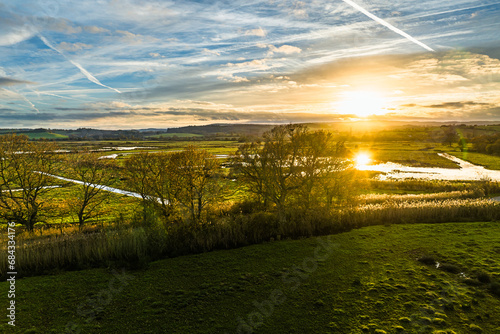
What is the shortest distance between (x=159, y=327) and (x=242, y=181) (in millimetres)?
21541

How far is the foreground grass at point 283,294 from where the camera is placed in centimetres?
949

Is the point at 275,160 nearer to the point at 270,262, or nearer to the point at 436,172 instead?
the point at 270,262

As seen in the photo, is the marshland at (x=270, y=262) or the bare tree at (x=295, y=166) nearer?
the marshland at (x=270, y=262)

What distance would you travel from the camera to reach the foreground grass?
31.1 feet

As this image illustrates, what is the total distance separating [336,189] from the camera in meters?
30.8

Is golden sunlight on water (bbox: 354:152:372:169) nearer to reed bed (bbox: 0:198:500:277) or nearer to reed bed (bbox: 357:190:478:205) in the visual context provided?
reed bed (bbox: 357:190:478:205)

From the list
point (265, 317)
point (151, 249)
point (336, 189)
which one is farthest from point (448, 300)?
point (336, 189)

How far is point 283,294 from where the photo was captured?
1140 centimetres

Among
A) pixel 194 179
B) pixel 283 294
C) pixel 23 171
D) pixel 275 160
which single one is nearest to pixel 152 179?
pixel 194 179

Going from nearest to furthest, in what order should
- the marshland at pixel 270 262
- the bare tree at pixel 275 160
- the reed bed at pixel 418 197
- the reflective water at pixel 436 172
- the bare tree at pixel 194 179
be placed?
1. the marshland at pixel 270 262
2. the bare tree at pixel 275 160
3. the bare tree at pixel 194 179
4. the reed bed at pixel 418 197
5. the reflective water at pixel 436 172

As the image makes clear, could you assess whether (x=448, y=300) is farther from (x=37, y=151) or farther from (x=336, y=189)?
(x=37, y=151)

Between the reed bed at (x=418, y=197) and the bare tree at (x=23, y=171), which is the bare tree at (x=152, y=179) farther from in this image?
the reed bed at (x=418, y=197)

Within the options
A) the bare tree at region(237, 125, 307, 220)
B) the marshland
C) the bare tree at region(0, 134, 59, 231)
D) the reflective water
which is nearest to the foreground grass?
the marshland

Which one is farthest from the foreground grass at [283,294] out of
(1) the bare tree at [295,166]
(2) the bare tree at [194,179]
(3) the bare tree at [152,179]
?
(3) the bare tree at [152,179]
